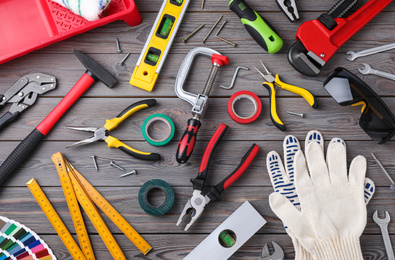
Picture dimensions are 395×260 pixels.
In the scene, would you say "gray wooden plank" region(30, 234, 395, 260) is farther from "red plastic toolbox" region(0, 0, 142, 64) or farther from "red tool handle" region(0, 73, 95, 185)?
"red plastic toolbox" region(0, 0, 142, 64)

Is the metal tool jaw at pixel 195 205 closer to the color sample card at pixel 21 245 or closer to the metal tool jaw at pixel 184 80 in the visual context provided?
the metal tool jaw at pixel 184 80

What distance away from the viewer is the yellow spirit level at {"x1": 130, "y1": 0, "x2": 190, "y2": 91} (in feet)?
4.10

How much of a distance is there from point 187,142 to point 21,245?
0.73m

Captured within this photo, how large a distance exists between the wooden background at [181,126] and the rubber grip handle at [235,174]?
0.16ft

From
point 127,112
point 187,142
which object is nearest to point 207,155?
point 187,142

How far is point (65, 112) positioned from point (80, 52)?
9.5 inches

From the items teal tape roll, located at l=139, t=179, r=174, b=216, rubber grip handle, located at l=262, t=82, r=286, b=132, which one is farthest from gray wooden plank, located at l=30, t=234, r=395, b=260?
rubber grip handle, located at l=262, t=82, r=286, b=132

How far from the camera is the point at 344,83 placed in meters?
1.16

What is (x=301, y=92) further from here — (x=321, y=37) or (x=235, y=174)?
(x=235, y=174)

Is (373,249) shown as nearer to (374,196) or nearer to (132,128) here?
(374,196)

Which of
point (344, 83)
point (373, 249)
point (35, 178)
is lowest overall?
point (373, 249)

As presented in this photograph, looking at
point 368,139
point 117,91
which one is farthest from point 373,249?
point 117,91

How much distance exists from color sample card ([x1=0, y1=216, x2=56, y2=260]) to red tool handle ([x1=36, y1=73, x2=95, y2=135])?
0.38 m

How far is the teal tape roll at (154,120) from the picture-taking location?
1208 mm
